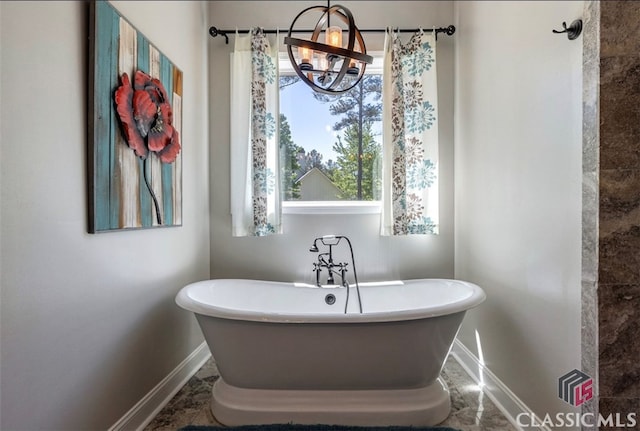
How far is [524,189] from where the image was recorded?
58.9 inches

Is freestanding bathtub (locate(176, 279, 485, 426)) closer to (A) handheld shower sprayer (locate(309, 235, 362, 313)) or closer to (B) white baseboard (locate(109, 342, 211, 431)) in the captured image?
(B) white baseboard (locate(109, 342, 211, 431))

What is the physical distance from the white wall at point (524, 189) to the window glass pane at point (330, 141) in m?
0.63

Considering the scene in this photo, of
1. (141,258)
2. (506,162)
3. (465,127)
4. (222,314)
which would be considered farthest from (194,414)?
(465,127)

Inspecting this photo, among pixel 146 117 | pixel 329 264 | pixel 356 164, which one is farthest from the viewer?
pixel 356 164

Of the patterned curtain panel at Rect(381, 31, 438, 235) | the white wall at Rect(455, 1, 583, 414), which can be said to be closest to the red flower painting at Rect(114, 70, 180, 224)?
the patterned curtain panel at Rect(381, 31, 438, 235)

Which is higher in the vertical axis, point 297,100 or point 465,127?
point 297,100

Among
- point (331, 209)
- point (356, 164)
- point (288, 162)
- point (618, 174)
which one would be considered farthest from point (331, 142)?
point (618, 174)

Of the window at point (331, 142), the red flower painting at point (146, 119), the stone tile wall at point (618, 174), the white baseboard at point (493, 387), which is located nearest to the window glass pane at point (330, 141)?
the window at point (331, 142)

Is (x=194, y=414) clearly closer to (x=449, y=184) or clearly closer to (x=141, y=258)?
(x=141, y=258)

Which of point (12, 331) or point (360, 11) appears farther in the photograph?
point (360, 11)

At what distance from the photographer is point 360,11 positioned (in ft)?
7.58

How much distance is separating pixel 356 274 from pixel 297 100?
1.37m

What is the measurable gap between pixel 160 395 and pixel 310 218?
1342mm

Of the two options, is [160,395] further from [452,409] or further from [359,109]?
[359,109]
